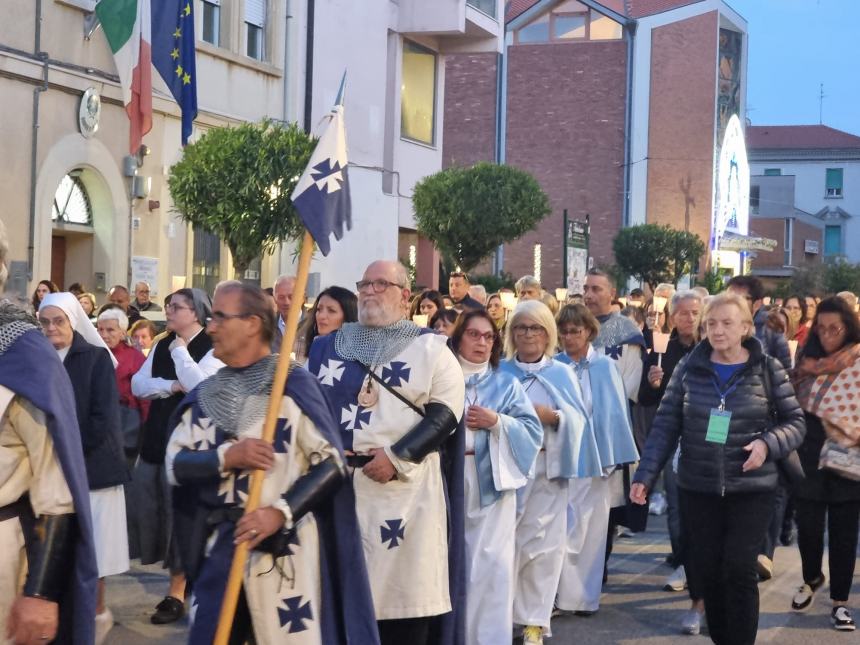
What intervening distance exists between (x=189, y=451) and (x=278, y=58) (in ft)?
66.9

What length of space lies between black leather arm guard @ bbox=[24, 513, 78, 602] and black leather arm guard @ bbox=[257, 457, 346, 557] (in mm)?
710

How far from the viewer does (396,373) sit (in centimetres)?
596

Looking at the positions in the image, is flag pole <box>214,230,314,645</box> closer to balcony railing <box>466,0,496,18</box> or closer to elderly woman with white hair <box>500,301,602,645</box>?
elderly woman with white hair <box>500,301,602,645</box>

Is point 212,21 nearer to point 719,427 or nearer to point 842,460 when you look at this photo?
point 842,460

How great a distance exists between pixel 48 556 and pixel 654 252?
5064 centimetres

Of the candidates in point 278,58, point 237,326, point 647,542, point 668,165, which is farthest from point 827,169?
point 237,326

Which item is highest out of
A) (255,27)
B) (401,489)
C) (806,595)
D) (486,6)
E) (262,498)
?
(486,6)

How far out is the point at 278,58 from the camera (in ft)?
79.8

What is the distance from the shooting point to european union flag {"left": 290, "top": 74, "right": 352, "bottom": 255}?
5.02 metres

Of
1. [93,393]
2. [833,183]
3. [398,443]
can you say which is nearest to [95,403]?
[93,393]

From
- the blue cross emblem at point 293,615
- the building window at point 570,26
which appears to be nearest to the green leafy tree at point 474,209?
the blue cross emblem at point 293,615

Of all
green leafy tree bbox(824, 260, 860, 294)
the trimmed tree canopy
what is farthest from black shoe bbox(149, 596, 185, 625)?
green leafy tree bbox(824, 260, 860, 294)

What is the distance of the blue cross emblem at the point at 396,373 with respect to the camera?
5957mm

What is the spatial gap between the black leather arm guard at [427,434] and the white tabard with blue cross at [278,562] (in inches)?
46.2
